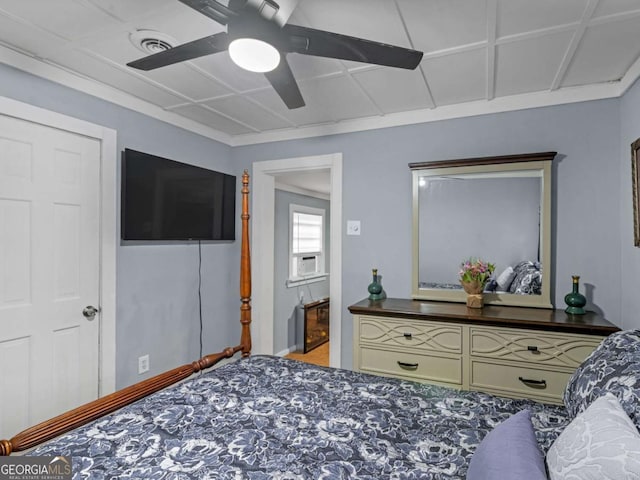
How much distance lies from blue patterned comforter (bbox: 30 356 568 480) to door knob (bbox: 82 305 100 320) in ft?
3.64

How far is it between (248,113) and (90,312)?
1845 millimetres

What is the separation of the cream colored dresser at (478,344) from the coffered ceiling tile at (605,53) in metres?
1.49

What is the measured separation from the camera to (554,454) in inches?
37.3

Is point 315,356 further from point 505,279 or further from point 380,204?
point 505,279

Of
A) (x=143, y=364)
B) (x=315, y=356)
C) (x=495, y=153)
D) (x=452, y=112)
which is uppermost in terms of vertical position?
(x=452, y=112)

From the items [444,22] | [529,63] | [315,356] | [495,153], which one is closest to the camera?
[444,22]

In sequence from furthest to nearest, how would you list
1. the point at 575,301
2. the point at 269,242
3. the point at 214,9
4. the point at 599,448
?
1. the point at 269,242
2. the point at 575,301
3. the point at 214,9
4. the point at 599,448

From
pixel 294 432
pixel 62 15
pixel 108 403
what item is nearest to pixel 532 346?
pixel 294 432

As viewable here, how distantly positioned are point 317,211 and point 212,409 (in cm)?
439

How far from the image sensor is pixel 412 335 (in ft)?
8.23

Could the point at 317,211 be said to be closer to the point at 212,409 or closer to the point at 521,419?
the point at 212,409

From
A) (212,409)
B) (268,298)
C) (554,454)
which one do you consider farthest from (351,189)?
(554,454)

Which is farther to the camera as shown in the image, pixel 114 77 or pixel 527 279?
pixel 527 279

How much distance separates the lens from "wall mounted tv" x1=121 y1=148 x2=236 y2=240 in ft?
8.54
